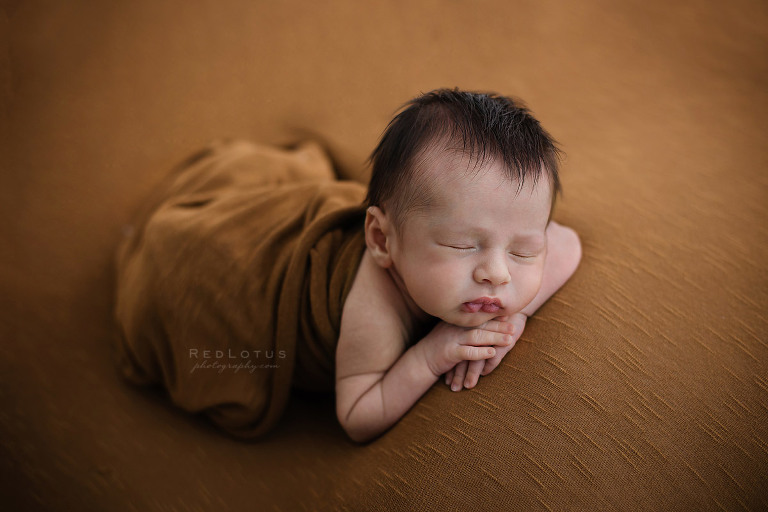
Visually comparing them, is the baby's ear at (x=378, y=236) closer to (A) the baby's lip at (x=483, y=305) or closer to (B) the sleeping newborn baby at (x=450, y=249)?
(B) the sleeping newborn baby at (x=450, y=249)

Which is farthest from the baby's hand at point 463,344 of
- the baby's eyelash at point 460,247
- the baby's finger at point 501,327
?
the baby's eyelash at point 460,247

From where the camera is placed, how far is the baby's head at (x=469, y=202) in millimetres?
656

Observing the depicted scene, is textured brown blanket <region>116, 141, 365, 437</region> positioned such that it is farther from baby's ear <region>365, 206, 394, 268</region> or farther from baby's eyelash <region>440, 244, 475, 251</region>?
baby's eyelash <region>440, 244, 475, 251</region>

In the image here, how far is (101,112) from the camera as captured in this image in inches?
46.4

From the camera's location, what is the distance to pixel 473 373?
71cm

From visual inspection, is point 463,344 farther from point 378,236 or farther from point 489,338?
point 378,236

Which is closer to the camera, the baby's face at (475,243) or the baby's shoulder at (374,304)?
the baby's face at (475,243)

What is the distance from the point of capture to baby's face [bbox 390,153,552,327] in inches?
25.7

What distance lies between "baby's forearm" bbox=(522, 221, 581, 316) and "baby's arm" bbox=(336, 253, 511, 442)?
0.32 feet

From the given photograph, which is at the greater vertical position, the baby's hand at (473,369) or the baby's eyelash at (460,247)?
the baby's eyelash at (460,247)

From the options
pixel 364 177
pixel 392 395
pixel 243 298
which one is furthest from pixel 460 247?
pixel 364 177

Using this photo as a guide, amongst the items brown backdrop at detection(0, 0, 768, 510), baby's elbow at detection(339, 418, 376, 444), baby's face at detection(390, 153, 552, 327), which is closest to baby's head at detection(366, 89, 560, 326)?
baby's face at detection(390, 153, 552, 327)

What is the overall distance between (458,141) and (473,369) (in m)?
0.30

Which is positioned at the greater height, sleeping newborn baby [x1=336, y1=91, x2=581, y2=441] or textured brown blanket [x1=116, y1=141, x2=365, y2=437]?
sleeping newborn baby [x1=336, y1=91, x2=581, y2=441]
